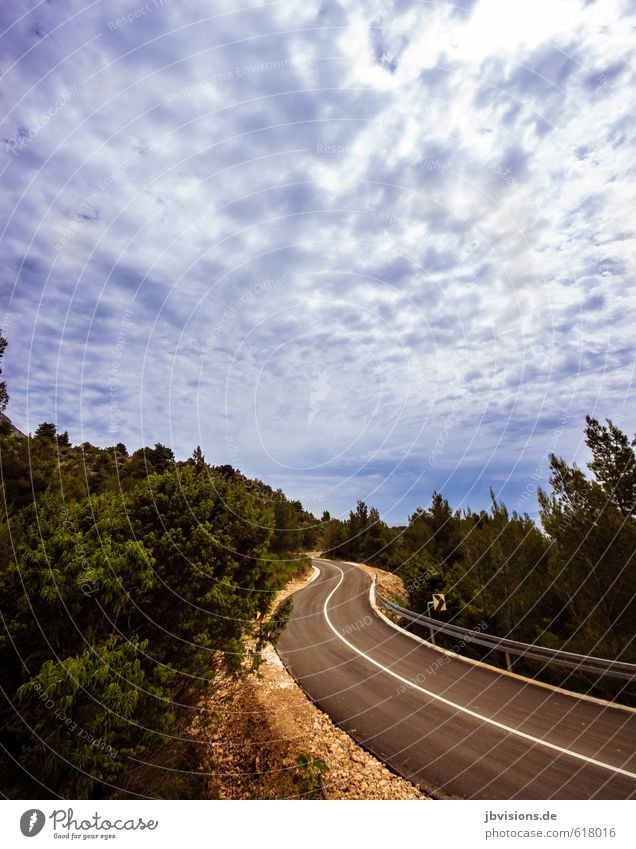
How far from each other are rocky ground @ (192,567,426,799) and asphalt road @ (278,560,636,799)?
20.4 inches

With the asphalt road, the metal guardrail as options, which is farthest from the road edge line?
the metal guardrail

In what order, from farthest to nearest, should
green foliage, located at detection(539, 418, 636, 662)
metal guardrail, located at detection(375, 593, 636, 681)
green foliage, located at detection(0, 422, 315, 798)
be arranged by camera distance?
green foliage, located at detection(539, 418, 636, 662) < metal guardrail, located at detection(375, 593, 636, 681) < green foliage, located at detection(0, 422, 315, 798)

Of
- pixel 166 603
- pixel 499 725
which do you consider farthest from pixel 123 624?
pixel 499 725

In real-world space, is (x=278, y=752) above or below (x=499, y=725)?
below

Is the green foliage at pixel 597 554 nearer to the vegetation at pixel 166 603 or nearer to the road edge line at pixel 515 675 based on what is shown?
the vegetation at pixel 166 603

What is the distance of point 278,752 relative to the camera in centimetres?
845

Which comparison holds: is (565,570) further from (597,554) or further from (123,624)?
(123,624)

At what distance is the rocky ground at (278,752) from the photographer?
6973 millimetres

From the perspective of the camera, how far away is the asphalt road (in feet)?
21.3

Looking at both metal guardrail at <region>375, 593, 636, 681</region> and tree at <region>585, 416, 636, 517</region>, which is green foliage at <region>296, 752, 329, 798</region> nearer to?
metal guardrail at <region>375, 593, 636, 681</region>

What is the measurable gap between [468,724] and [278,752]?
4939 millimetres

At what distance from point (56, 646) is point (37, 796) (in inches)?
68.8

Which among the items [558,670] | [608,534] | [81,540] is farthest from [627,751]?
[81,540]

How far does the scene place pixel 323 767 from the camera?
7.62 metres
